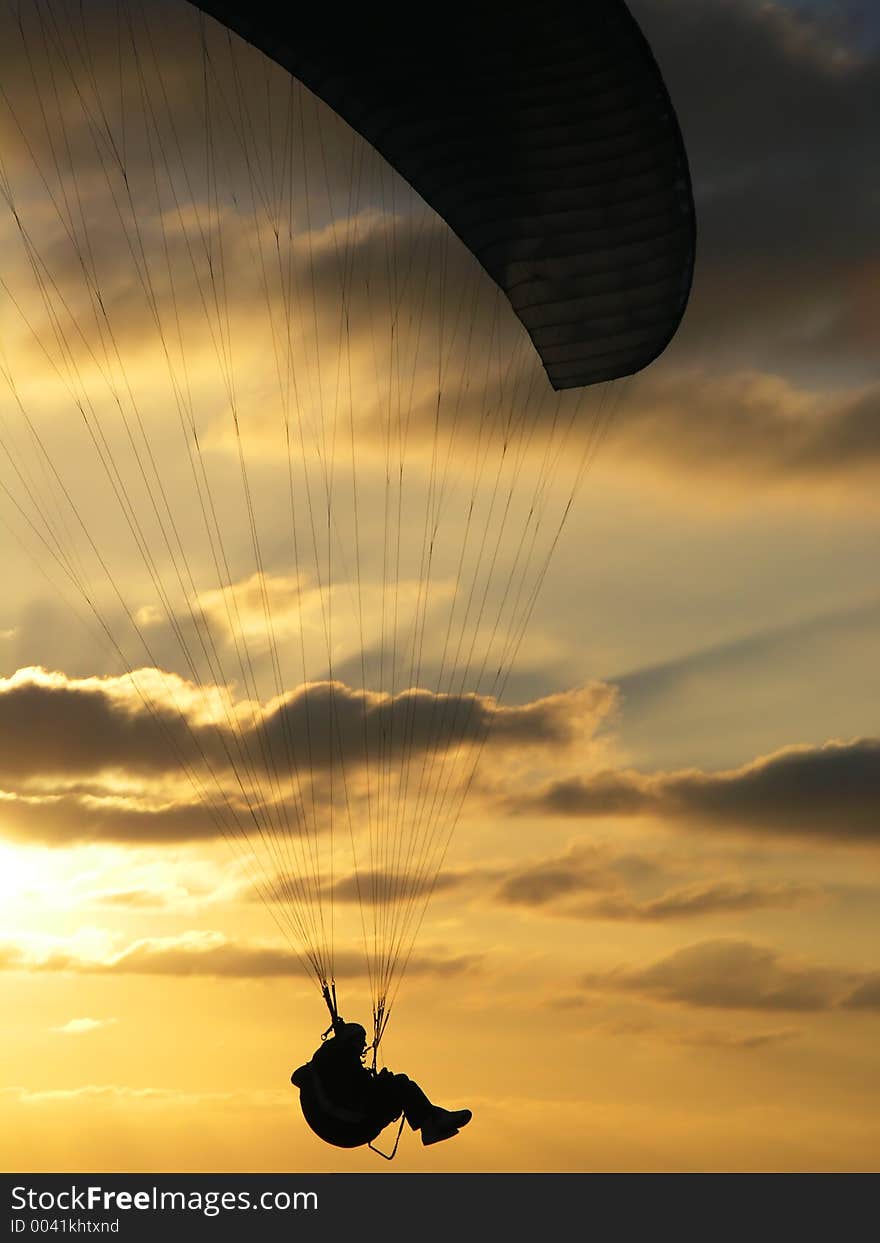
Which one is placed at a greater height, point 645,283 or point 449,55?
point 449,55

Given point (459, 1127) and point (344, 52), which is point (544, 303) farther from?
point (459, 1127)

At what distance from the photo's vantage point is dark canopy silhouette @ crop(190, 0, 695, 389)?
23.5m

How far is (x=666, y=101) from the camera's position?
23.4m

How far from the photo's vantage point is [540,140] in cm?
2456

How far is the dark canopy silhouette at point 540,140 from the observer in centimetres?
2348

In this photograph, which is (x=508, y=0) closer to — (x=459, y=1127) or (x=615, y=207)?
(x=615, y=207)

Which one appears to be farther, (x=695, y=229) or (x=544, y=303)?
(x=544, y=303)

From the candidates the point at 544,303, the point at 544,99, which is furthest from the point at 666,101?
the point at 544,303

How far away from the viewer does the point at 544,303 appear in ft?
85.7

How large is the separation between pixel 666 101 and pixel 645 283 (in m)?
2.51
